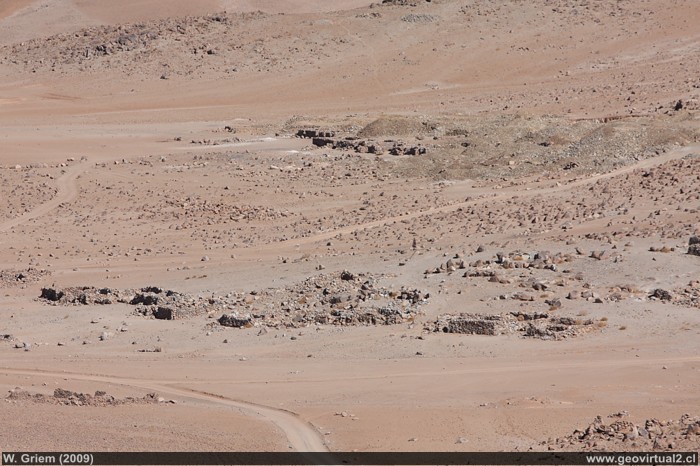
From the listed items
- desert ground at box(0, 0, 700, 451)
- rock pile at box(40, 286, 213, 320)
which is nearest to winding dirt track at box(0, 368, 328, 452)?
desert ground at box(0, 0, 700, 451)

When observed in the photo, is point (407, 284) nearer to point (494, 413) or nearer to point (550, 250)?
point (550, 250)

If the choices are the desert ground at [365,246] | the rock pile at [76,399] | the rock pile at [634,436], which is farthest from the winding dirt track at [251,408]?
the rock pile at [634,436]

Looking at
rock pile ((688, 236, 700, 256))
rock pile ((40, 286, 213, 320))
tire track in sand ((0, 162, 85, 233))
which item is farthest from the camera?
tire track in sand ((0, 162, 85, 233))

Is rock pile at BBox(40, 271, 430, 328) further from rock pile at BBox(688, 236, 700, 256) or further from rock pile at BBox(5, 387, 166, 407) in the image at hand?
rock pile at BBox(688, 236, 700, 256)

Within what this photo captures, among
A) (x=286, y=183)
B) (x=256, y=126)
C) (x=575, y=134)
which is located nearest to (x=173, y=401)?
(x=286, y=183)

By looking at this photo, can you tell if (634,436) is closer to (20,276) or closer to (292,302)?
(292,302)

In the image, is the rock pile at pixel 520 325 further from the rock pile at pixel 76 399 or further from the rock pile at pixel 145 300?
the rock pile at pixel 76 399
